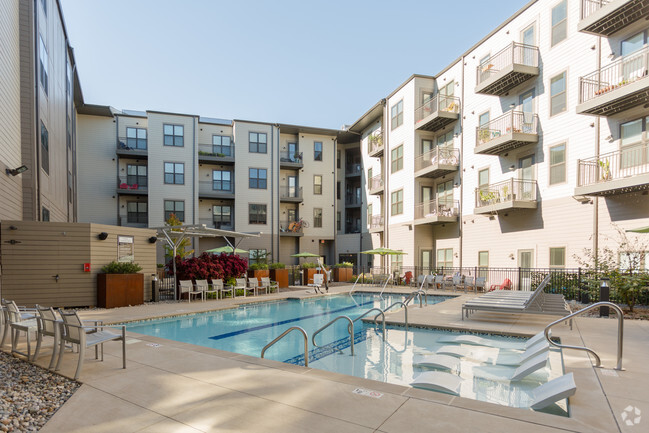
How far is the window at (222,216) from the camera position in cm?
3120

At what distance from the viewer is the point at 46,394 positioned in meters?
4.86

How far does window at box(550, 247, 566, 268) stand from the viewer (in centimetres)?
1619

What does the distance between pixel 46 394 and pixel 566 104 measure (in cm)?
1911

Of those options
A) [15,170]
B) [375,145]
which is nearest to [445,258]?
[375,145]

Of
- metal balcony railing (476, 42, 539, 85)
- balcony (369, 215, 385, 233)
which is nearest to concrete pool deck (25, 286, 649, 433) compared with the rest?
metal balcony railing (476, 42, 539, 85)

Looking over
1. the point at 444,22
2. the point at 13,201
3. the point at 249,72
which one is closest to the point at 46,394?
the point at 13,201

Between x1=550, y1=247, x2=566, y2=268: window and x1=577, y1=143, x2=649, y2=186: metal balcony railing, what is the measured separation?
303cm

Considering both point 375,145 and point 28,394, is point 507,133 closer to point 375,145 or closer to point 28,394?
point 375,145

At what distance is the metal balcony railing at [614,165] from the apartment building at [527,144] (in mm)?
38

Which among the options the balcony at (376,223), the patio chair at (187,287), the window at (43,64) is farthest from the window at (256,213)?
the window at (43,64)

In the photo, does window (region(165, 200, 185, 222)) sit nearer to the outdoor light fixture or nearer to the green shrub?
the green shrub

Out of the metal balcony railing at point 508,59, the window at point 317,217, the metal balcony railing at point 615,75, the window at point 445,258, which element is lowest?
the window at point 445,258

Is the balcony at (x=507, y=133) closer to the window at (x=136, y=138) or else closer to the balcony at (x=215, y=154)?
the balcony at (x=215, y=154)

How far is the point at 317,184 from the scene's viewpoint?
33.8 metres
